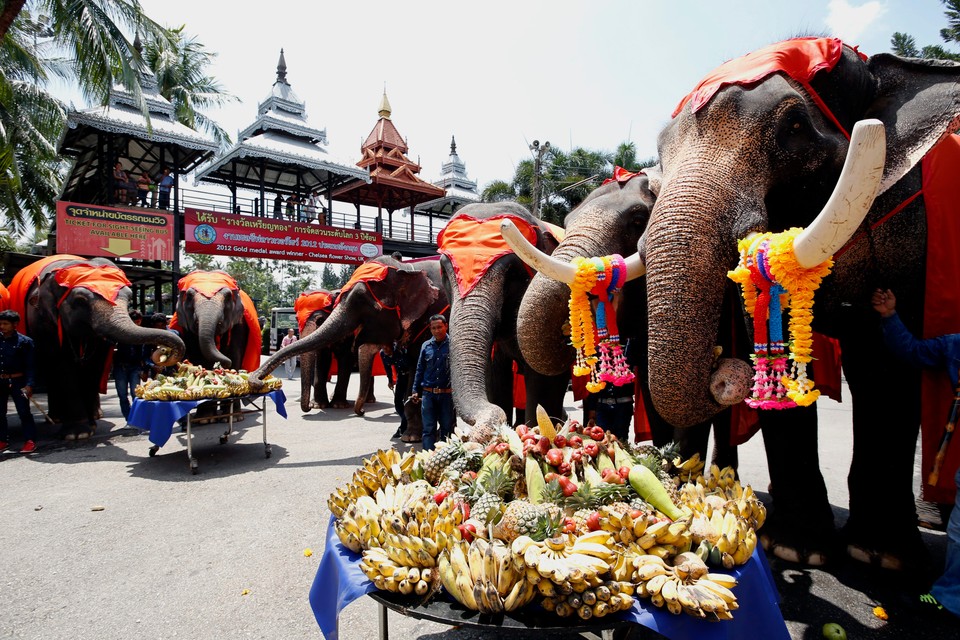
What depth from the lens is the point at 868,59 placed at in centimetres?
287

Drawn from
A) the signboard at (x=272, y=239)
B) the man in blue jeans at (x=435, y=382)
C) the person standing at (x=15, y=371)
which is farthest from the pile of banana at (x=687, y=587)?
the signboard at (x=272, y=239)

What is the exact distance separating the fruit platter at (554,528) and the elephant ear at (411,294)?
4.55 m

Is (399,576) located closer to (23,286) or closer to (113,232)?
(23,286)

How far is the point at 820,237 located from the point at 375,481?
213cm

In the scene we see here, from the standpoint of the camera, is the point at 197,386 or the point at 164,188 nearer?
the point at 197,386

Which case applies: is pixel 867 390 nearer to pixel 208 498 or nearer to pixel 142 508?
pixel 208 498

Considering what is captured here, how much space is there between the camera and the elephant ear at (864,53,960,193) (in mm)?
2475

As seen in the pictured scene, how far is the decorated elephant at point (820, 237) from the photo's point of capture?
2.34 m

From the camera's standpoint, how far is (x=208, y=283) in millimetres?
8336

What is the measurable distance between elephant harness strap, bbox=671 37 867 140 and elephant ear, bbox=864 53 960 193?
0.22m

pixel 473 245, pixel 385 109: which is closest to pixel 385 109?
pixel 385 109

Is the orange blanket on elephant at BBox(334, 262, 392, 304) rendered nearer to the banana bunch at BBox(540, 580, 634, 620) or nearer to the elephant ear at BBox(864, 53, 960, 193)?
the elephant ear at BBox(864, 53, 960, 193)

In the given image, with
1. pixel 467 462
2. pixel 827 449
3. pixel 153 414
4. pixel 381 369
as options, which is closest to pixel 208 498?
pixel 153 414

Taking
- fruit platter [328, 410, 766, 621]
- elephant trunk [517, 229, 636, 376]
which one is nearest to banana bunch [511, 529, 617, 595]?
fruit platter [328, 410, 766, 621]
